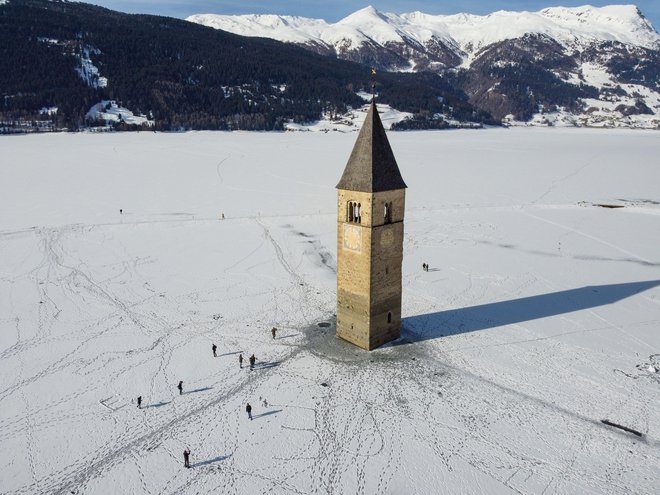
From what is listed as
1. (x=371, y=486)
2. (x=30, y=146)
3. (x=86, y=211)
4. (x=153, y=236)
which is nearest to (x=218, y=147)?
(x=30, y=146)

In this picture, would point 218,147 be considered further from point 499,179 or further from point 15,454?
point 15,454

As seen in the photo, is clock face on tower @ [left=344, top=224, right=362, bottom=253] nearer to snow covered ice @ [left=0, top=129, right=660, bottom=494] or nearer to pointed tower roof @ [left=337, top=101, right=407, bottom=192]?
pointed tower roof @ [left=337, top=101, right=407, bottom=192]

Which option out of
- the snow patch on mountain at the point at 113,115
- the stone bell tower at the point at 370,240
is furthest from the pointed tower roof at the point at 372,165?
the snow patch on mountain at the point at 113,115

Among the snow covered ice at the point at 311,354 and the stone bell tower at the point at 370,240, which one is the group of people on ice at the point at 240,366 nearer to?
the snow covered ice at the point at 311,354

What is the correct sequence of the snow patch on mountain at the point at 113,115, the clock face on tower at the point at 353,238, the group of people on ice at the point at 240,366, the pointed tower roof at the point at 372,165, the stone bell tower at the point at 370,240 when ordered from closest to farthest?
the group of people on ice at the point at 240,366
the pointed tower roof at the point at 372,165
the stone bell tower at the point at 370,240
the clock face on tower at the point at 353,238
the snow patch on mountain at the point at 113,115

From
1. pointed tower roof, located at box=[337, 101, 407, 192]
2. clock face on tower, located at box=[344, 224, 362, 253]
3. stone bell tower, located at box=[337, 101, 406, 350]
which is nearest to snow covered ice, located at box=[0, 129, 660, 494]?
stone bell tower, located at box=[337, 101, 406, 350]
